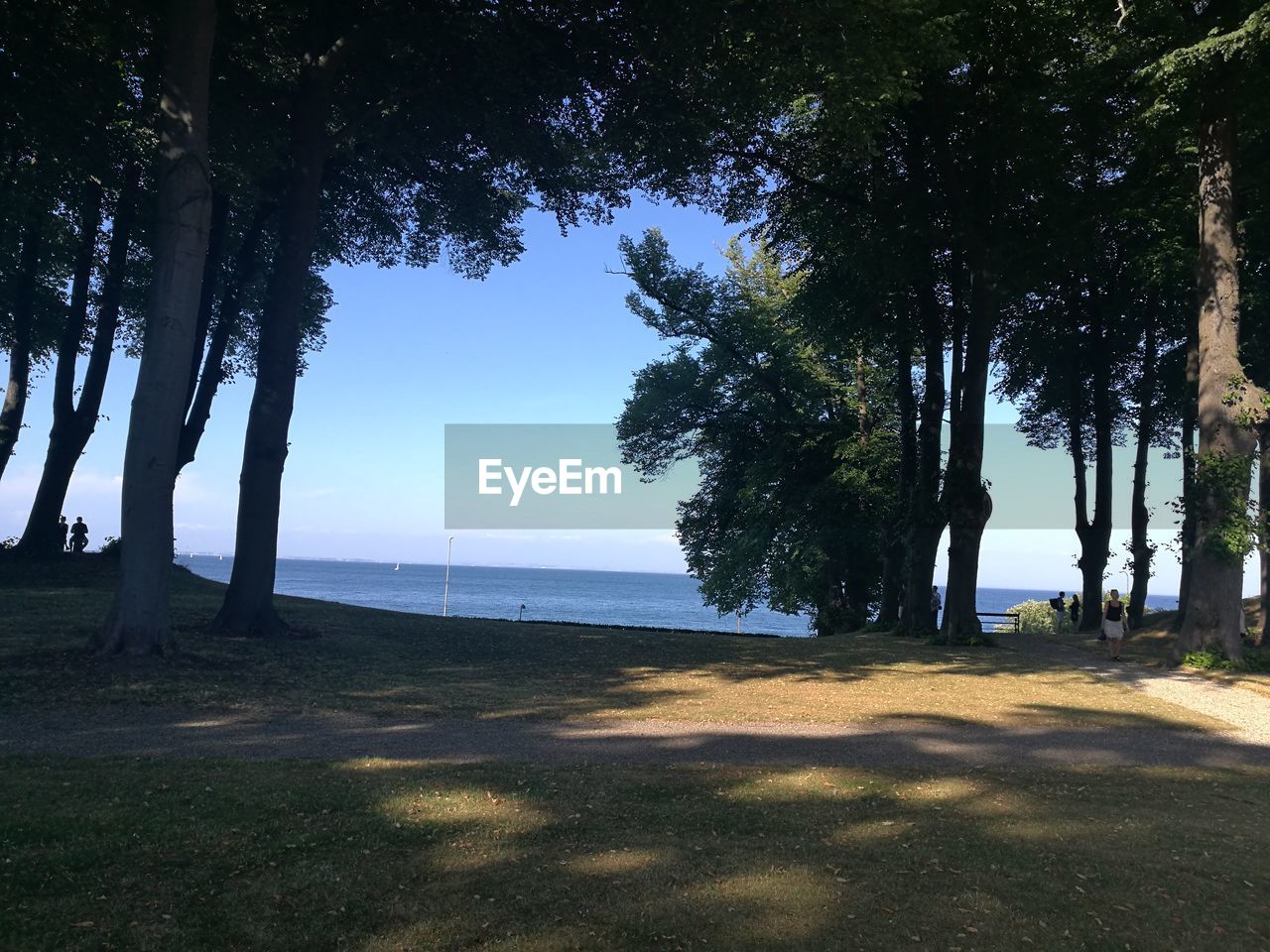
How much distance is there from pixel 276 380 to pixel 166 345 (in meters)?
3.26

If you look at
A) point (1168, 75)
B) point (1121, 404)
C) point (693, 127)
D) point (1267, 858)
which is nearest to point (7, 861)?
point (1267, 858)

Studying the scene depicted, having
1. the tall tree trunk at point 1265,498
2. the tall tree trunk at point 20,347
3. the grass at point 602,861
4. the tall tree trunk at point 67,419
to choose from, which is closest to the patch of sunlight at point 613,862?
the grass at point 602,861

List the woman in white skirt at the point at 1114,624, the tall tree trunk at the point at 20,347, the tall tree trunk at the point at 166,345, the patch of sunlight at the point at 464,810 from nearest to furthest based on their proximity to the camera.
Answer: the patch of sunlight at the point at 464,810, the tall tree trunk at the point at 166,345, the woman in white skirt at the point at 1114,624, the tall tree trunk at the point at 20,347

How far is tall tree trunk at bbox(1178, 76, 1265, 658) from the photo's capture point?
53.8ft

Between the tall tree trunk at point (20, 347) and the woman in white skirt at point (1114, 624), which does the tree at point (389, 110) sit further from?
the woman in white skirt at point (1114, 624)

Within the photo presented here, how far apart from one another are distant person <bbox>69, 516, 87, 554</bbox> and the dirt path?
83.2 feet

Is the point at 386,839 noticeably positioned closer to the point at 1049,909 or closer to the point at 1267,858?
the point at 1049,909

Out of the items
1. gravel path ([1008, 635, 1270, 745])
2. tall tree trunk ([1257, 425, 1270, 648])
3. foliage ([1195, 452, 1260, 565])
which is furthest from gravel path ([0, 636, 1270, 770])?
tall tree trunk ([1257, 425, 1270, 648])

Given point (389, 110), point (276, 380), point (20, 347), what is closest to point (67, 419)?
point (20, 347)

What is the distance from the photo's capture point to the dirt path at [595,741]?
315 inches

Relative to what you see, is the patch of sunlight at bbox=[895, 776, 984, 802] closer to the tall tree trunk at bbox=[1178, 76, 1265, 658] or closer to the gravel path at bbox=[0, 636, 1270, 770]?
the gravel path at bbox=[0, 636, 1270, 770]

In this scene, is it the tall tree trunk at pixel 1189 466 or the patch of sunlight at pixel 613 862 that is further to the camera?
the tall tree trunk at pixel 1189 466

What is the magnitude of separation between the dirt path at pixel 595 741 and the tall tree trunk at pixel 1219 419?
7.71 meters

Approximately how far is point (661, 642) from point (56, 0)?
16.5m
